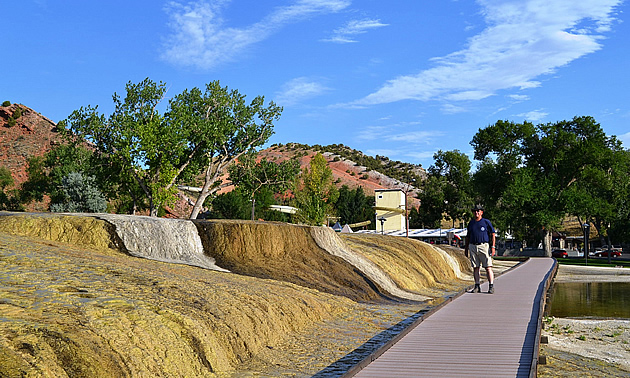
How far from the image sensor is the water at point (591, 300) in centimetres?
2409

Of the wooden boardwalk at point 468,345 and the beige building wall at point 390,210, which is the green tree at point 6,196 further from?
the wooden boardwalk at point 468,345

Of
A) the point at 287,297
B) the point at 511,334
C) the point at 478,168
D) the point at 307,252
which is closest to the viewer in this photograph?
the point at 511,334

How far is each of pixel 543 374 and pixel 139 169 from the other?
33.4 m

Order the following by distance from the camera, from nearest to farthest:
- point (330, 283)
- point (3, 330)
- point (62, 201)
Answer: point (3, 330)
point (330, 283)
point (62, 201)

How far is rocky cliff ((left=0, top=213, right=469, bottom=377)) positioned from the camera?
7902 millimetres

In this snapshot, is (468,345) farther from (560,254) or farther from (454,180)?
(454,180)

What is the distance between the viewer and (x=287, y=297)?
14500 millimetres

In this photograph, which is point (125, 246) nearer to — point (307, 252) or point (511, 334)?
point (307, 252)

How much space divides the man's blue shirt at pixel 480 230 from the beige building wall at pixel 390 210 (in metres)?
75.7

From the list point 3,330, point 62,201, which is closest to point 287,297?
point 3,330

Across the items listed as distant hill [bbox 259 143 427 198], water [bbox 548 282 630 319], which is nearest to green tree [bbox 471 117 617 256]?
water [bbox 548 282 630 319]

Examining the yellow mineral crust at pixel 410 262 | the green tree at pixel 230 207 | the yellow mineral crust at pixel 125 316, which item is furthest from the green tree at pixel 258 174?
the yellow mineral crust at pixel 125 316

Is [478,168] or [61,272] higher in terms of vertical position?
[478,168]

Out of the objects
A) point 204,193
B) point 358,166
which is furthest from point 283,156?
point 204,193
